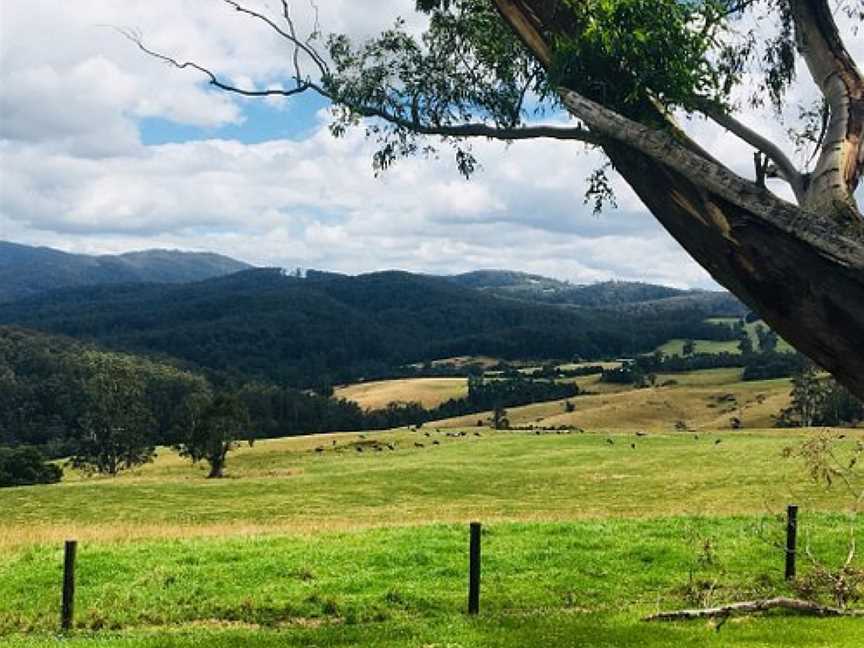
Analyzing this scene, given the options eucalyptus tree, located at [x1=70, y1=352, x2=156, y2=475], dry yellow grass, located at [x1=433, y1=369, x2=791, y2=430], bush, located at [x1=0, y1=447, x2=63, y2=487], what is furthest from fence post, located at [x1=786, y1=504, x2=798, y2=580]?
dry yellow grass, located at [x1=433, y1=369, x2=791, y2=430]

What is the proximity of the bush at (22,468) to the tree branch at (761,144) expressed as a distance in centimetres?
8819

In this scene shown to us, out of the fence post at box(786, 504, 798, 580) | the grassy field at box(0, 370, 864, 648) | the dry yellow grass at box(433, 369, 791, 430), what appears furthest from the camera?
the dry yellow grass at box(433, 369, 791, 430)

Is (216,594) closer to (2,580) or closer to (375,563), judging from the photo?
(375,563)

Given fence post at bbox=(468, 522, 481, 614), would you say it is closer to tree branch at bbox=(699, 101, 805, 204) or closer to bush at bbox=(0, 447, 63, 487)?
tree branch at bbox=(699, 101, 805, 204)

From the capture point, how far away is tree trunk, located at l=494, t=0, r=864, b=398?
27.6ft

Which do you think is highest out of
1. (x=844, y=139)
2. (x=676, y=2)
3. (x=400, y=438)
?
(x=676, y=2)

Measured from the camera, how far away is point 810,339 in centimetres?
865

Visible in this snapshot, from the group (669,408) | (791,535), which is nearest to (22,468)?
(791,535)

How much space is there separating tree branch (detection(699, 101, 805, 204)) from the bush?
289 ft

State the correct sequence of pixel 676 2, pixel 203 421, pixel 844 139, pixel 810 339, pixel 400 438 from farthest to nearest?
pixel 400 438 < pixel 203 421 < pixel 676 2 < pixel 844 139 < pixel 810 339

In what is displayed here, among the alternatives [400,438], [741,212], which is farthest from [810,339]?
[400,438]

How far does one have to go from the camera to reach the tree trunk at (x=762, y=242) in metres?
8.41

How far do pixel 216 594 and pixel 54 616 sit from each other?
3.07 metres

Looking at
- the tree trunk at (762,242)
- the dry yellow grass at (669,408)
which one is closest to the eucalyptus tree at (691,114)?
the tree trunk at (762,242)
